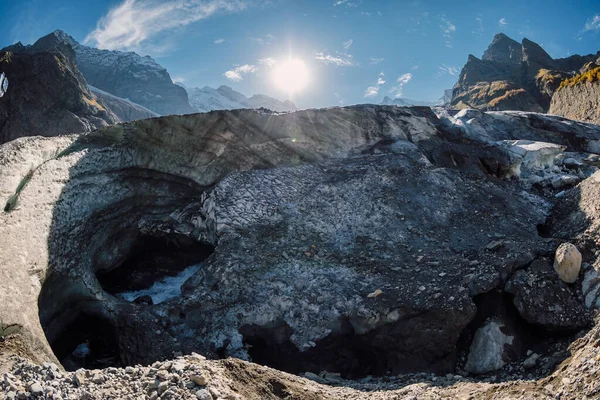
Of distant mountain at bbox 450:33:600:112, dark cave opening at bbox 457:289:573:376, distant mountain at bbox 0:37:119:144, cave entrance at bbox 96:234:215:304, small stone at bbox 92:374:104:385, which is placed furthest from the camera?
distant mountain at bbox 450:33:600:112

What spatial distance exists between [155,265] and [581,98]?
138ft

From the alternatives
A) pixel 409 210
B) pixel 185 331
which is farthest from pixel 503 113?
pixel 185 331

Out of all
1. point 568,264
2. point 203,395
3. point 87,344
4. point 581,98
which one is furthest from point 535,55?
point 203,395

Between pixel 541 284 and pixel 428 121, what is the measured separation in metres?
15.9

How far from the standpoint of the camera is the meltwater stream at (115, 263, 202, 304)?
15670mm

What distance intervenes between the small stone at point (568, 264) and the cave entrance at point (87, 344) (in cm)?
1281

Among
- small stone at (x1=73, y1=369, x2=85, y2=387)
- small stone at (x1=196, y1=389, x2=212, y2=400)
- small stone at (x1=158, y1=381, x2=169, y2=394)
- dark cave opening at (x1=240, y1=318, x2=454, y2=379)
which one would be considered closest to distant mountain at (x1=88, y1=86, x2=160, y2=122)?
dark cave opening at (x1=240, y1=318, x2=454, y2=379)

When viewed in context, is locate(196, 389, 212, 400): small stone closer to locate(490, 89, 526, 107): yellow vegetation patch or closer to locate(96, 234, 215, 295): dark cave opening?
locate(96, 234, 215, 295): dark cave opening

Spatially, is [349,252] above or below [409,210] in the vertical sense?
below

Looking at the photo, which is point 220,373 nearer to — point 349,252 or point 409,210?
point 349,252

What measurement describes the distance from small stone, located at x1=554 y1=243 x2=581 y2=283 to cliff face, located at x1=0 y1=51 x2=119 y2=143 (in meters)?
54.9

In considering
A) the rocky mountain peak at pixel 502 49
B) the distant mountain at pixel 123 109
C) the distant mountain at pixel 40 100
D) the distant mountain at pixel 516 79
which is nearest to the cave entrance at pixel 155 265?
the distant mountain at pixel 40 100

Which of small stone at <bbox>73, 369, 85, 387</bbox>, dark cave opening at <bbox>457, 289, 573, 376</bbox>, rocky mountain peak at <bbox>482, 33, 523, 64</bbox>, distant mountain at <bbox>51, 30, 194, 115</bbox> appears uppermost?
distant mountain at <bbox>51, 30, 194, 115</bbox>

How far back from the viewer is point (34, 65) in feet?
185
